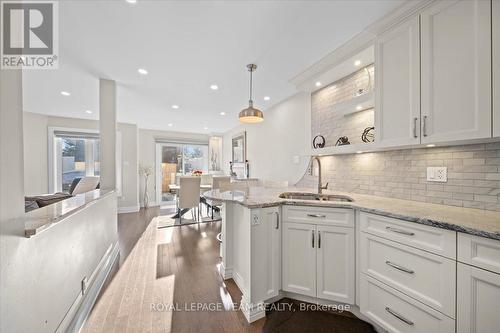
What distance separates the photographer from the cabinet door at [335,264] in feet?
5.08

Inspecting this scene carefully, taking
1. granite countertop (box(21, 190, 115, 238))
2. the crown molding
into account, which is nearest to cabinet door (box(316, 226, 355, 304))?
the crown molding

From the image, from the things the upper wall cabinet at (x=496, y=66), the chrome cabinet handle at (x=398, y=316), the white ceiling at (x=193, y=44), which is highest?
the white ceiling at (x=193, y=44)

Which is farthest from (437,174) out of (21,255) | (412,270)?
(21,255)

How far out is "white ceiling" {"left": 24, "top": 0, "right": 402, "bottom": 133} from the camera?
153 cm

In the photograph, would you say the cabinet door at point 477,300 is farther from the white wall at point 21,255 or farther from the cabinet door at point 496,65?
the white wall at point 21,255

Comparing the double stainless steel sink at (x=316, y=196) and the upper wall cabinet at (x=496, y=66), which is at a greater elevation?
the upper wall cabinet at (x=496, y=66)

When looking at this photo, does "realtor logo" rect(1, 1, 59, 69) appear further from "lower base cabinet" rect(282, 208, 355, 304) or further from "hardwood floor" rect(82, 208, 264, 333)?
Answer: "lower base cabinet" rect(282, 208, 355, 304)

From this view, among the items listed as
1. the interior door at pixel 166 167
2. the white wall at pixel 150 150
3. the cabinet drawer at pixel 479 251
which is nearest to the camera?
the cabinet drawer at pixel 479 251

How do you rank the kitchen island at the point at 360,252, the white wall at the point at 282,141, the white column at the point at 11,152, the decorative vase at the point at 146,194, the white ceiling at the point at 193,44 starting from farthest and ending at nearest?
1. the decorative vase at the point at 146,194
2. the white wall at the point at 282,141
3. the white ceiling at the point at 193,44
4. the kitchen island at the point at 360,252
5. the white column at the point at 11,152

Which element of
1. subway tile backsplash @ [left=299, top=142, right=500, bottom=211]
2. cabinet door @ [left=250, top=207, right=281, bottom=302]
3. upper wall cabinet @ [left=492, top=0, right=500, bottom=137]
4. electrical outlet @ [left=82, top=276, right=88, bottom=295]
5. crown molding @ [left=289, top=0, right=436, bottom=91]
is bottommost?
electrical outlet @ [left=82, top=276, right=88, bottom=295]

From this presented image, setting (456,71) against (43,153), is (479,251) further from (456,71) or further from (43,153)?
(43,153)

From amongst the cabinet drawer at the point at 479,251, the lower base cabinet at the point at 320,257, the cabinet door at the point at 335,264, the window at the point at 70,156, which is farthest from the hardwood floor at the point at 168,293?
the window at the point at 70,156

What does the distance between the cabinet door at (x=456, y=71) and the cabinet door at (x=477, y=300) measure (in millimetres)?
799

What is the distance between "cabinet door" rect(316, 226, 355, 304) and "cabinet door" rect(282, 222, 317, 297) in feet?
0.19
